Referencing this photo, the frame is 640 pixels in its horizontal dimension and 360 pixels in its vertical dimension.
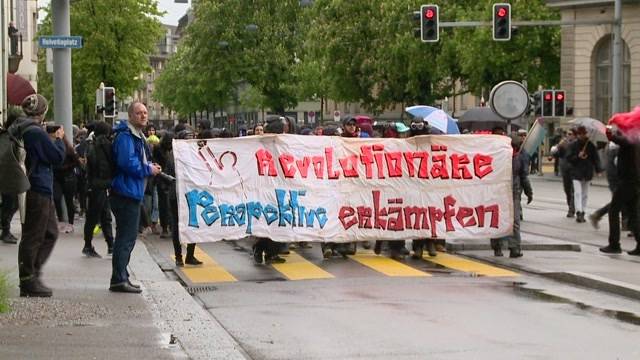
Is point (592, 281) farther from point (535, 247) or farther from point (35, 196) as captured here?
point (35, 196)

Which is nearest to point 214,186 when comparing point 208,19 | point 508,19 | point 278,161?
point 278,161

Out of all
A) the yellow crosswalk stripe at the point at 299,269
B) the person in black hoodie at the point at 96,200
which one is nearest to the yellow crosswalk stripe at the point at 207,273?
the yellow crosswalk stripe at the point at 299,269

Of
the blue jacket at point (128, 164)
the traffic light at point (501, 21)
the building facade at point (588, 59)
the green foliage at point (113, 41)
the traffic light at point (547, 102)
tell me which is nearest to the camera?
the blue jacket at point (128, 164)

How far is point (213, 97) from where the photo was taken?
261 ft

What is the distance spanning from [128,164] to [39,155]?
83 cm

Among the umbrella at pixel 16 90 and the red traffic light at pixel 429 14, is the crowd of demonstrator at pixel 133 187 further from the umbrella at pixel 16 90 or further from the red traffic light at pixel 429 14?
the red traffic light at pixel 429 14

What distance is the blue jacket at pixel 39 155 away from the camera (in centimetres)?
1070

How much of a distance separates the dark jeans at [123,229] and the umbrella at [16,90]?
58.3 ft

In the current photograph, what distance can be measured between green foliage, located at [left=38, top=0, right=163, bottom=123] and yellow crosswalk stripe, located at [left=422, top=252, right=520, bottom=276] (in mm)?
Result: 34949

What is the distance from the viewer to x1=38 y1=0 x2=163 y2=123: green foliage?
159 ft

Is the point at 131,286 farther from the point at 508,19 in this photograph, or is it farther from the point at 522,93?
the point at 508,19

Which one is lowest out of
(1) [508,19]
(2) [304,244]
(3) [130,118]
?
(2) [304,244]

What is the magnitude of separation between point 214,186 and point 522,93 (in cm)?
585

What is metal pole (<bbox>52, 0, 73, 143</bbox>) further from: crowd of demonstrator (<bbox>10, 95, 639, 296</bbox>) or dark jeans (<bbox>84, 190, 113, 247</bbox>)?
dark jeans (<bbox>84, 190, 113, 247</bbox>)
